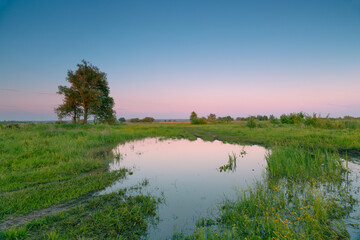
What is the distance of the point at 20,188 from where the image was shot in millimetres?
6547

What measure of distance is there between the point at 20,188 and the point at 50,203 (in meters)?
2.43

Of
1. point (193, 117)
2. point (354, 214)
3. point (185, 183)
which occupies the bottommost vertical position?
point (185, 183)

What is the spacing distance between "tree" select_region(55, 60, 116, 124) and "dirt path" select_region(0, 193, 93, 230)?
27.9m

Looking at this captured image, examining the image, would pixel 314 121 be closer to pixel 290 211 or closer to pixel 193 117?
pixel 290 211

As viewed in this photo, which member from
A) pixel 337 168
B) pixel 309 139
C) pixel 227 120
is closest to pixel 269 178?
pixel 337 168

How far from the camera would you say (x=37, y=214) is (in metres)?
4.80

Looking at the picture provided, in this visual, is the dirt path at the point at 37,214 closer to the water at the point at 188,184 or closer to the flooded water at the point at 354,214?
the water at the point at 188,184

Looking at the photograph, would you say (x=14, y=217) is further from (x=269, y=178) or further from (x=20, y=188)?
(x=269, y=178)

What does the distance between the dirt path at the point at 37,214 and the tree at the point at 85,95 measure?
27890 mm

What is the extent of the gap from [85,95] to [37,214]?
29.2 m

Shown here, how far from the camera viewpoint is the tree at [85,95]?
98.9ft

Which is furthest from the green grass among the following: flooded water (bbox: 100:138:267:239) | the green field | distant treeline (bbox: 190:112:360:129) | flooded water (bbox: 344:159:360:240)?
distant treeline (bbox: 190:112:360:129)

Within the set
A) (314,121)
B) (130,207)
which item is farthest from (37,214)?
(314,121)

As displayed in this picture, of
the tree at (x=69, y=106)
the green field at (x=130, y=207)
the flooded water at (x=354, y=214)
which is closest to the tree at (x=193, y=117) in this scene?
the tree at (x=69, y=106)
